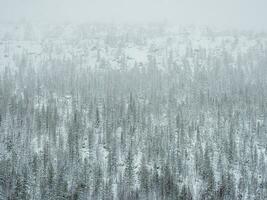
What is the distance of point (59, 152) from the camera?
488 ft

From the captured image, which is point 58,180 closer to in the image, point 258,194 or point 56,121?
point 56,121

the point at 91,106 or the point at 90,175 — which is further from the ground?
the point at 91,106

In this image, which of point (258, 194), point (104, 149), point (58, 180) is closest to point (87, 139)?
point (104, 149)

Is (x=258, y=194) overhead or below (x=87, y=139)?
below

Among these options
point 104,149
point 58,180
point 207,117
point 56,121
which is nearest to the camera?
point 58,180

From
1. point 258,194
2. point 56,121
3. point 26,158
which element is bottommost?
point 258,194

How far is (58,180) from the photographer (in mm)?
129750

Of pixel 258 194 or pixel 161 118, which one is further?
pixel 161 118

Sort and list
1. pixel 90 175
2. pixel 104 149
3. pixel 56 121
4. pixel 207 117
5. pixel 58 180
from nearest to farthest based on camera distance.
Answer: pixel 58 180
pixel 90 175
pixel 104 149
pixel 56 121
pixel 207 117

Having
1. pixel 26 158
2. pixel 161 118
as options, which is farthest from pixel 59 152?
pixel 161 118

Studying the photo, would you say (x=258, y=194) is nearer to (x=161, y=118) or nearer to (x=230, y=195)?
(x=230, y=195)

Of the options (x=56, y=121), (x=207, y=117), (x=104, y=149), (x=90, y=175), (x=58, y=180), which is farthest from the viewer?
(x=207, y=117)

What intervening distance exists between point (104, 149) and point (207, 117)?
180 feet

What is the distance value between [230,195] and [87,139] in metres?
64.6
